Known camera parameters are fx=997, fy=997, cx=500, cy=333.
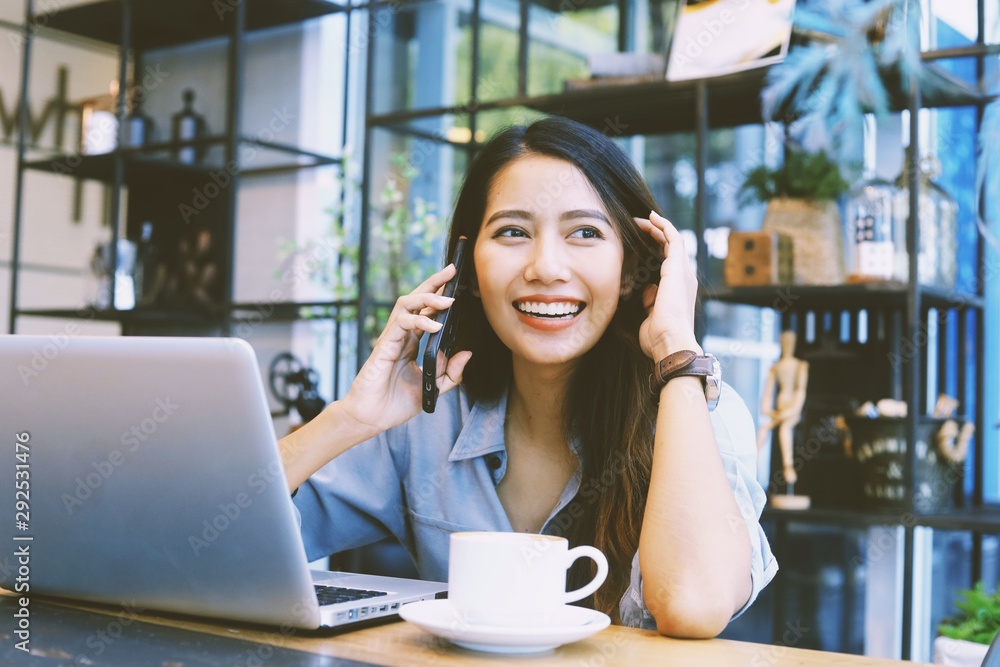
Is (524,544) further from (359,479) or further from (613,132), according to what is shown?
(613,132)

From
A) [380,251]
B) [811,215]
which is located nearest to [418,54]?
[380,251]

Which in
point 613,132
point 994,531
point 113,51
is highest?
point 113,51

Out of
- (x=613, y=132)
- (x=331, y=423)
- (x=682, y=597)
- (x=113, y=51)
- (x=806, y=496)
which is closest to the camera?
(x=682, y=597)

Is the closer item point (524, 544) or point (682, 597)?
point (524, 544)

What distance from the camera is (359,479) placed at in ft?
4.74

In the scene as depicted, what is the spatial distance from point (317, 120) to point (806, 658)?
321 cm

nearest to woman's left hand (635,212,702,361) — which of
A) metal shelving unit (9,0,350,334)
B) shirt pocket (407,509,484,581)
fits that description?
shirt pocket (407,509,484,581)

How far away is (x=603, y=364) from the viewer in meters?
1.52

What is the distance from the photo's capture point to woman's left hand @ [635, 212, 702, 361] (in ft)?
4.28

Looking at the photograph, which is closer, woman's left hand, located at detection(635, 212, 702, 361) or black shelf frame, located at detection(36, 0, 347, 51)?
woman's left hand, located at detection(635, 212, 702, 361)

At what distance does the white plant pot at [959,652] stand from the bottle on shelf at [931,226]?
0.78m

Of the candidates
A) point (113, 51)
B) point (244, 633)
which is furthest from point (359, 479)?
point (113, 51)

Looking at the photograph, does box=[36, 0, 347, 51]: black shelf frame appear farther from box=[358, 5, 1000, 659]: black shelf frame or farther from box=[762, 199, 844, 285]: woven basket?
box=[762, 199, 844, 285]: woven basket

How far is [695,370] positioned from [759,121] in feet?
5.66
